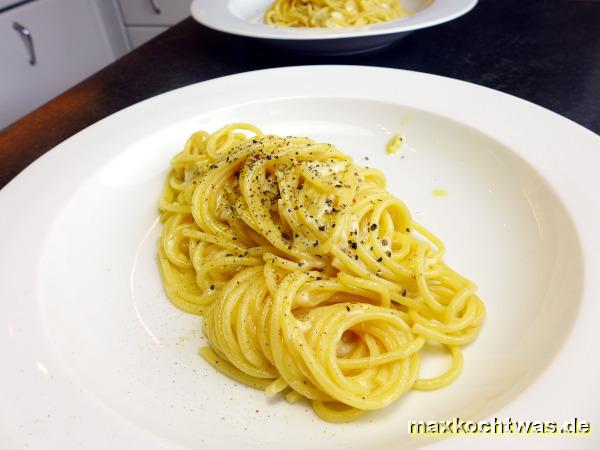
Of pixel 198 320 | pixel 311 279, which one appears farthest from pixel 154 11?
pixel 311 279

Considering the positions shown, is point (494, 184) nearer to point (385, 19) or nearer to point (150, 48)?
point (385, 19)

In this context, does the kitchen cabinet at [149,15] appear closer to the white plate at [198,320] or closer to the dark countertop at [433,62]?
the dark countertop at [433,62]

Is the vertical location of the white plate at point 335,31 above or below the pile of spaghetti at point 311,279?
above

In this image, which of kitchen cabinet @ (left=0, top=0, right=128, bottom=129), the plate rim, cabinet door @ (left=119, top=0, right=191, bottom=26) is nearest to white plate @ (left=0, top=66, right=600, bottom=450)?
the plate rim

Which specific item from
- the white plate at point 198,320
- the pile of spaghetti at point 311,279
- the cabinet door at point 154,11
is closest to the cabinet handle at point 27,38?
the cabinet door at point 154,11

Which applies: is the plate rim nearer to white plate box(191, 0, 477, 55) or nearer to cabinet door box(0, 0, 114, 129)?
white plate box(191, 0, 477, 55)

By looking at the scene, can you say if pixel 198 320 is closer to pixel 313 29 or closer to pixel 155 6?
pixel 313 29
